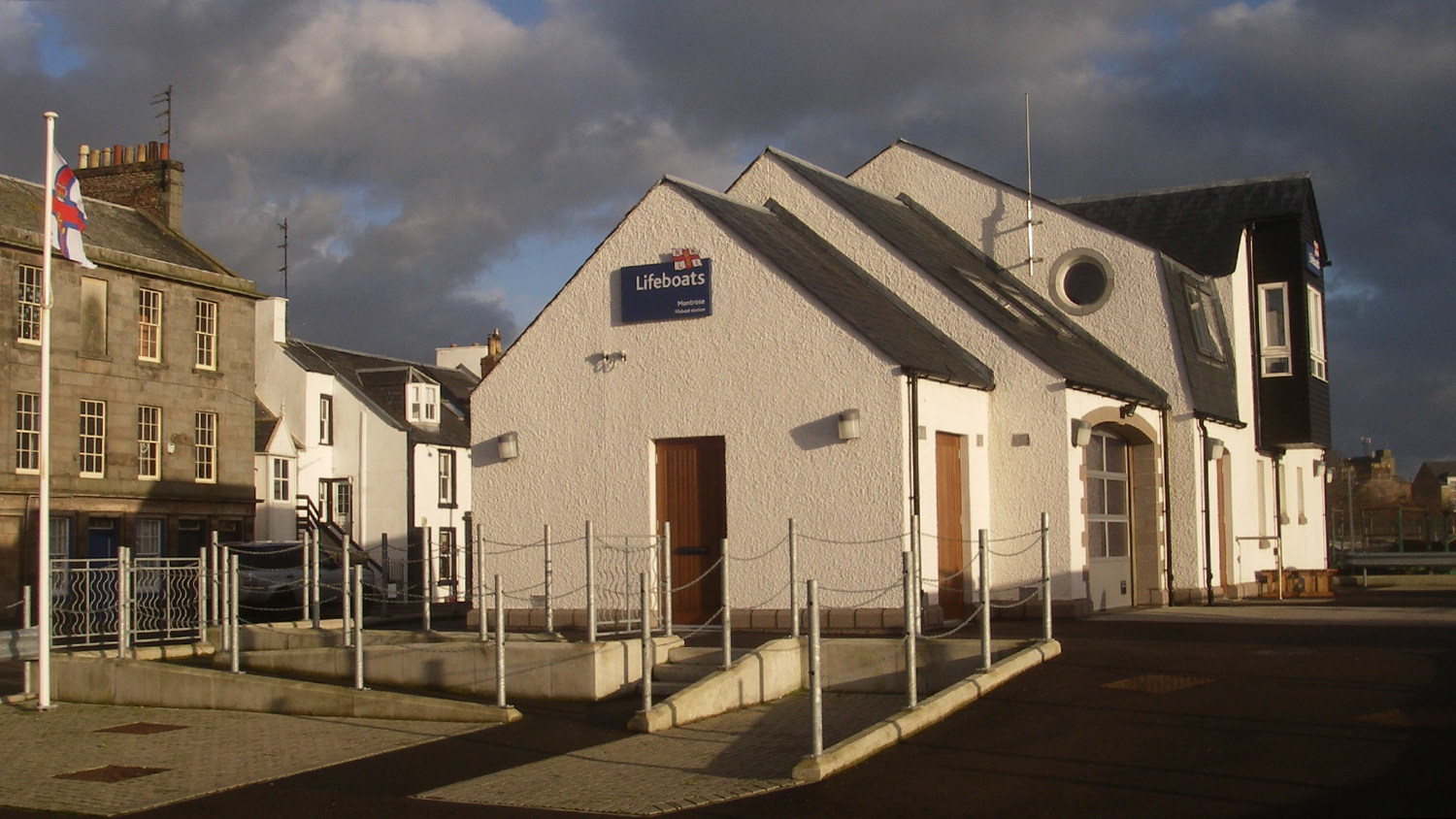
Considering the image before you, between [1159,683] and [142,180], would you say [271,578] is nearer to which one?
[142,180]

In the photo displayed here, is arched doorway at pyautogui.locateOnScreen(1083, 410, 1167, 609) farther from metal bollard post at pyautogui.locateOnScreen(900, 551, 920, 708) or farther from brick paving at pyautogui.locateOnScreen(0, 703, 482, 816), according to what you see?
brick paving at pyautogui.locateOnScreen(0, 703, 482, 816)

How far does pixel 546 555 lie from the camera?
16.1 meters

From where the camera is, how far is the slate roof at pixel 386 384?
44125mm

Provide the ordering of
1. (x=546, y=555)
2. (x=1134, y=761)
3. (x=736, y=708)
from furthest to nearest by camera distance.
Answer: (x=546, y=555) < (x=736, y=708) < (x=1134, y=761)

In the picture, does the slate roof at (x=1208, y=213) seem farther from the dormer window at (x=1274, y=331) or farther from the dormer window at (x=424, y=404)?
the dormer window at (x=424, y=404)

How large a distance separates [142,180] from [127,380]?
264 inches

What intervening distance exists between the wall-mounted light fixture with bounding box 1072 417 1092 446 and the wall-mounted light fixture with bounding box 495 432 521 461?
8.06 m

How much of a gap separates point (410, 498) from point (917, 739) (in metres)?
35.7

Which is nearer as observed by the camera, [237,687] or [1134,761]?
[1134,761]

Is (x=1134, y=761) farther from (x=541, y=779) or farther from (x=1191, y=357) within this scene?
(x=1191, y=357)

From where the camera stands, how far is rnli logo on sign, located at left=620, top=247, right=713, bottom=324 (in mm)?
19812

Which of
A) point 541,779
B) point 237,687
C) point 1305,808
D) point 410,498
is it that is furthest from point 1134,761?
point 410,498

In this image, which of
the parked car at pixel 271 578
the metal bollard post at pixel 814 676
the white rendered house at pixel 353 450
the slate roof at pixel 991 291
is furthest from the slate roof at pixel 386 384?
the metal bollard post at pixel 814 676

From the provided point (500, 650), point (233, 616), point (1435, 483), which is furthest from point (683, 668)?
point (1435, 483)
